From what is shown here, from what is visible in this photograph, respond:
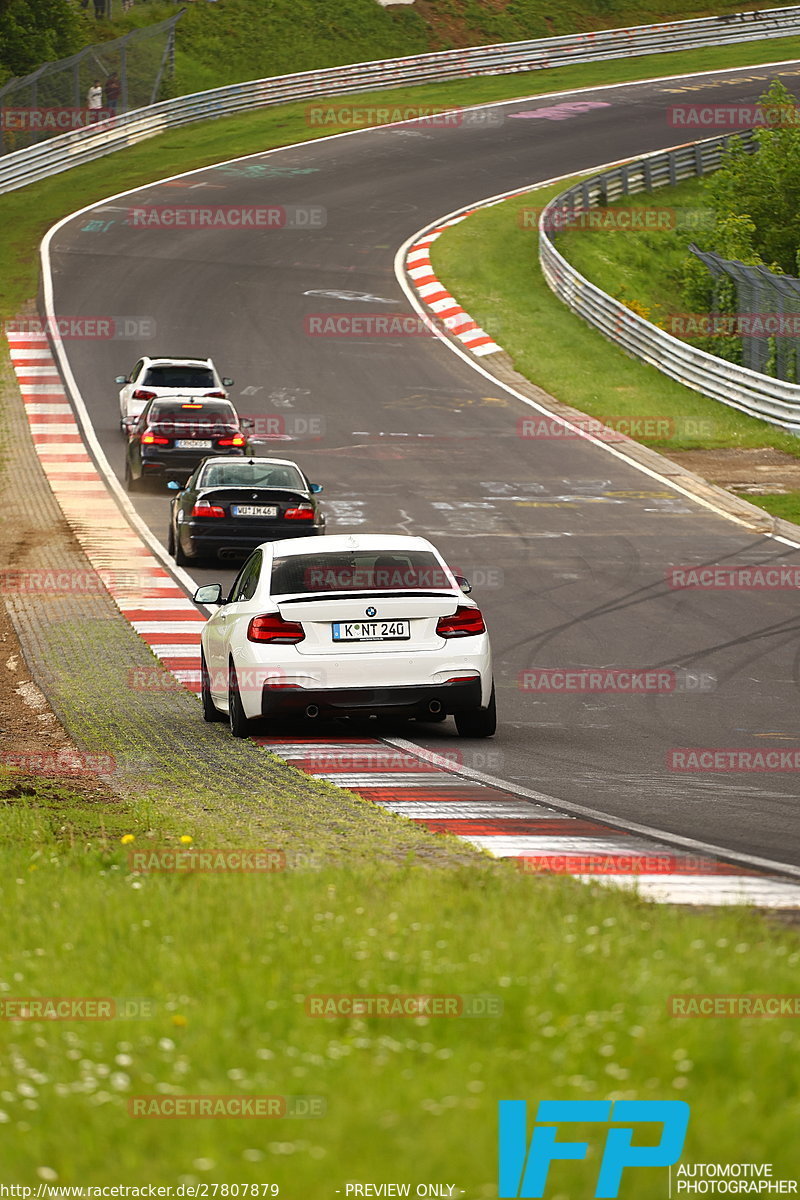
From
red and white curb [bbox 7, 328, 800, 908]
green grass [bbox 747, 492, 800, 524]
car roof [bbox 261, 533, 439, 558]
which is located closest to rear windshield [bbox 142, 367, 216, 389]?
red and white curb [bbox 7, 328, 800, 908]

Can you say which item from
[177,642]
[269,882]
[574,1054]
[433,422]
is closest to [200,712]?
[177,642]

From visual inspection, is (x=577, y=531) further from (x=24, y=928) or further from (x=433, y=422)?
(x=24, y=928)

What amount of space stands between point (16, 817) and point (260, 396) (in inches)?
1013

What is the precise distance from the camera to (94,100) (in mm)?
55156

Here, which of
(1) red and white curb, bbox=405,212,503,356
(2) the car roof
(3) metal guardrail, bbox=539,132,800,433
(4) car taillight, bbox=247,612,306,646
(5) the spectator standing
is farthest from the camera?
(5) the spectator standing

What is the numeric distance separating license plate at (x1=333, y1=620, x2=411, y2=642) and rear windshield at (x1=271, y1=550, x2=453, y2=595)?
29cm

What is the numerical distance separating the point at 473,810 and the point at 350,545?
384 centimetres

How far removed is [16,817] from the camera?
8.55 metres

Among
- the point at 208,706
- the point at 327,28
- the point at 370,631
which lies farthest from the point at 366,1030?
the point at 327,28

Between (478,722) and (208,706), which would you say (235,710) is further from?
(478,722)

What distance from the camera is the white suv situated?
95.7 feet

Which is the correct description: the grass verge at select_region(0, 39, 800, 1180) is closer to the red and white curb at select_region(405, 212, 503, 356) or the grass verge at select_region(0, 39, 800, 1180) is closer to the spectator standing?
the red and white curb at select_region(405, 212, 503, 356)

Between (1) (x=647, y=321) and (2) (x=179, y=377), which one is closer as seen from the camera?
(2) (x=179, y=377)

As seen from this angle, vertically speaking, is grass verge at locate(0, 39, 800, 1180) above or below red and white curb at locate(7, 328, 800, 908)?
above
